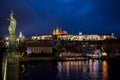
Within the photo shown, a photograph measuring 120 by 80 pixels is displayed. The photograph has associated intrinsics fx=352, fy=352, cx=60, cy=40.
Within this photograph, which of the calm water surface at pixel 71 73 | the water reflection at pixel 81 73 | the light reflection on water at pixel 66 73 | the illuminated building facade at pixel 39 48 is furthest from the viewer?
the illuminated building facade at pixel 39 48

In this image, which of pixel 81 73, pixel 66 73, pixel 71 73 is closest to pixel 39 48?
pixel 66 73

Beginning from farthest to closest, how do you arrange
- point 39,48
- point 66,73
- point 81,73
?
point 39,48, point 66,73, point 81,73

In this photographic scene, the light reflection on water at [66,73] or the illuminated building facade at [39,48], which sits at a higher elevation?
the illuminated building facade at [39,48]

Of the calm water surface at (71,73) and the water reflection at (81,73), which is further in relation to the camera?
the water reflection at (81,73)

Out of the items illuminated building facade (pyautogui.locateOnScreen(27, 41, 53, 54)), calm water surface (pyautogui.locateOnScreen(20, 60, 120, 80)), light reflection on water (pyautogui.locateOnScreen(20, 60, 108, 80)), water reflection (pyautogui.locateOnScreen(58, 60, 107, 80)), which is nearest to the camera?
calm water surface (pyautogui.locateOnScreen(20, 60, 120, 80))

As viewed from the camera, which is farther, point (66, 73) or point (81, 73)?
point (66, 73)

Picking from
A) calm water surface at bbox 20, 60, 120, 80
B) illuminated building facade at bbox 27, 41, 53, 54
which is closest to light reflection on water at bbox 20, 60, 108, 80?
calm water surface at bbox 20, 60, 120, 80

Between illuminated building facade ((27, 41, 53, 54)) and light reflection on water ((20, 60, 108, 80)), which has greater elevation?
illuminated building facade ((27, 41, 53, 54))

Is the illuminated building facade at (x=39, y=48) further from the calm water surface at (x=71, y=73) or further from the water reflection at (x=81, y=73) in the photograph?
the calm water surface at (x=71, y=73)

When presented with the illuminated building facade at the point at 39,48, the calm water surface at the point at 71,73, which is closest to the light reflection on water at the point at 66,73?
the calm water surface at the point at 71,73

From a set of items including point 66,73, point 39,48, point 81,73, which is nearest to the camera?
point 81,73

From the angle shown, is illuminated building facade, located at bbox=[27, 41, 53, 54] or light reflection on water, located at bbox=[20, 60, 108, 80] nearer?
light reflection on water, located at bbox=[20, 60, 108, 80]

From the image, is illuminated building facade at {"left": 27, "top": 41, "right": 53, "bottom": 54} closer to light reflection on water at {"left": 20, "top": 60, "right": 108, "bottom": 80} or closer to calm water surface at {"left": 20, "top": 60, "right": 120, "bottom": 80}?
calm water surface at {"left": 20, "top": 60, "right": 120, "bottom": 80}

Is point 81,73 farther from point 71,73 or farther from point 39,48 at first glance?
point 39,48
